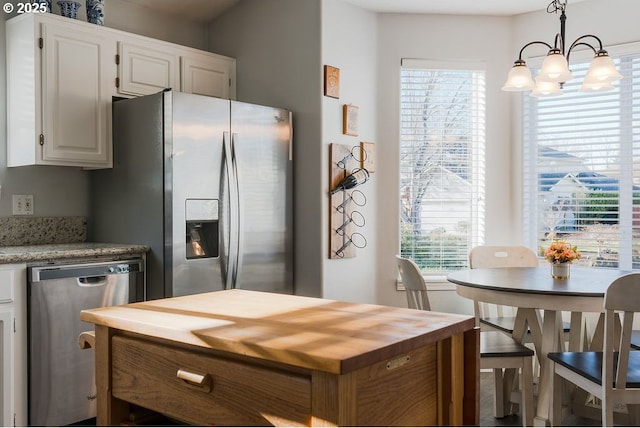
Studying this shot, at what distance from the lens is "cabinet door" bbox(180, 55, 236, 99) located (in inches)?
157

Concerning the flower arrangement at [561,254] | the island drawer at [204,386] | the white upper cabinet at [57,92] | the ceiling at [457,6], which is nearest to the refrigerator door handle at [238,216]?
the white upper cabinet at [57,92]

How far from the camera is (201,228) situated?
3.42m

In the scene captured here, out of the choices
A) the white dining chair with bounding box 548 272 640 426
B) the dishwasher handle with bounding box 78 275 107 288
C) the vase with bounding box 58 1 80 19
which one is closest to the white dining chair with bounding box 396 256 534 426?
the white dining chair with bounding box 548 272 640 426

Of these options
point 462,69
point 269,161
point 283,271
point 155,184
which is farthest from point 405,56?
point 155,184

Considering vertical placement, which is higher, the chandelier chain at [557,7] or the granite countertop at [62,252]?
the chandelier chain at [557,7]

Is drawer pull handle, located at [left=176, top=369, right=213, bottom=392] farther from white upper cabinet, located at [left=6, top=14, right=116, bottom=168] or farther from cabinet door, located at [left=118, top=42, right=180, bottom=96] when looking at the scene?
cabinet door, located at [left=118, top=42, right=180, bottom=96]

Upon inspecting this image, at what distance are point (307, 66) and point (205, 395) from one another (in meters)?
2.94

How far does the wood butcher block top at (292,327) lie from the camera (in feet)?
3.66

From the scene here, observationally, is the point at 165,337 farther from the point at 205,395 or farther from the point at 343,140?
the point at 343,140

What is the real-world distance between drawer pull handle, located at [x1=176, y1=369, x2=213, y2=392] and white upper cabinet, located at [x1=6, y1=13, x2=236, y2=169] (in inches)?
93.4

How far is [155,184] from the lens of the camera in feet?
10.8

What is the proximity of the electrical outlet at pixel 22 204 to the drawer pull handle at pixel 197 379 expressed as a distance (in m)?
2.60

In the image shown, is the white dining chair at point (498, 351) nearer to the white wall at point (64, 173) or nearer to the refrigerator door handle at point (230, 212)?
the refrigerator door handle at point (230, 212)

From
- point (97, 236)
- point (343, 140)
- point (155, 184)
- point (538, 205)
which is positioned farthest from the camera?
point (538, 205)
